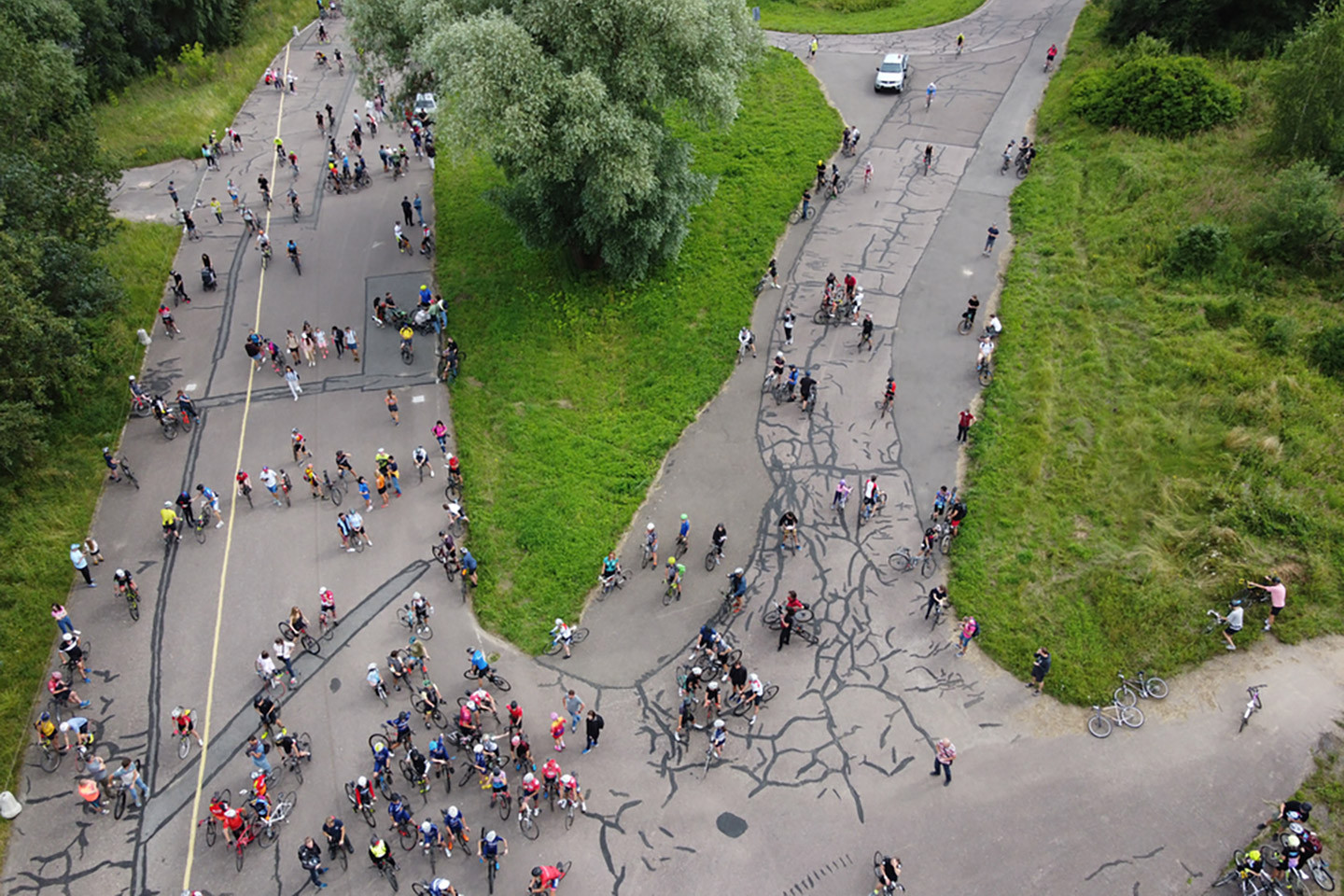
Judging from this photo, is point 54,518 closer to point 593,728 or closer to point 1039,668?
point 593,728

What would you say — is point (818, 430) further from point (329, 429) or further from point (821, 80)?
point (821, 80)

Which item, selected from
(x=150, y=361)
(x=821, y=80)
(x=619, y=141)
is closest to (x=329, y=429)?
(x=150, y=361)

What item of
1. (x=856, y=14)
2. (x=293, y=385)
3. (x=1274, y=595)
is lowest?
(x=1274, y=595)

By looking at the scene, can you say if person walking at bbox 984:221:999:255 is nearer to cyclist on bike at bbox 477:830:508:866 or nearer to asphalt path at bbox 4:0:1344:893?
asphalt path at bbox 4:0:1344:893

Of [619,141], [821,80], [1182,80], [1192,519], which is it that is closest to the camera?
[1192,519]

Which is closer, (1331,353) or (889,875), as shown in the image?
(889,875)

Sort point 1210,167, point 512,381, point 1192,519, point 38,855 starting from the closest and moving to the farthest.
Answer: point 38,855 < point 1192,519 < point 512,381 < point 1210,167

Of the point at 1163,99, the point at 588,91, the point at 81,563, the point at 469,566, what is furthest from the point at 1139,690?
the point at 1163,99
